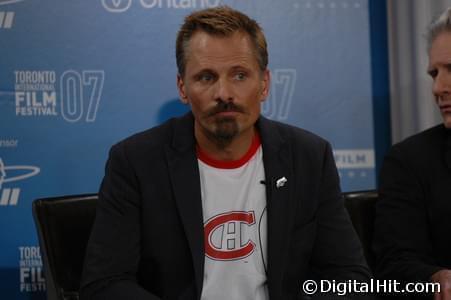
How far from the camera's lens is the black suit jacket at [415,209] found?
2.19 m

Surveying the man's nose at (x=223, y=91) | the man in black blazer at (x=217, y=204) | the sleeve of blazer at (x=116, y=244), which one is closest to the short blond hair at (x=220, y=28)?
the man in black blazer at (x=217, y=204)

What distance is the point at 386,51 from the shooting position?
3.29m

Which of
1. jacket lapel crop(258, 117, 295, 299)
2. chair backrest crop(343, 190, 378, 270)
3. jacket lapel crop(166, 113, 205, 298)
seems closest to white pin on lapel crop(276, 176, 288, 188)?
jacket lapel crop(258, 117, 295, 299)

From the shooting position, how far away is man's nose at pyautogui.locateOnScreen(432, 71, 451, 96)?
2.22 m

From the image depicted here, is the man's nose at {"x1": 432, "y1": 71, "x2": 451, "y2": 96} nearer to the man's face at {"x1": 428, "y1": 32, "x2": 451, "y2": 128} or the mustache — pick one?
the man's face at {"x1": 428, "y1": 32, "x2": 451, "y2": 128}

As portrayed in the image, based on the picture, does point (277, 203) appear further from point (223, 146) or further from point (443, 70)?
point (443, 70)

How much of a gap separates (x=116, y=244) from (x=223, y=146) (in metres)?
0.42

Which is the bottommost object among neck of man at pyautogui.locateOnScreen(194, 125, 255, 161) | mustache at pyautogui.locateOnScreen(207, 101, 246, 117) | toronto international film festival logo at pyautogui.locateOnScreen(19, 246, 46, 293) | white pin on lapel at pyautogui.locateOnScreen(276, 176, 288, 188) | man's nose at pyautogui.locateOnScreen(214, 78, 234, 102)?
toronto international film festival logo at pyautogui.locateOnScreen(19, 246, 46, 293)

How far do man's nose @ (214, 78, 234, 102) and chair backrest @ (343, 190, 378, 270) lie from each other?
71 cm

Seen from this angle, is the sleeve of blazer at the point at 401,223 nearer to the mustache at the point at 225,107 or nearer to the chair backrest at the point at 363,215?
the chair backrest at the point at 363,215

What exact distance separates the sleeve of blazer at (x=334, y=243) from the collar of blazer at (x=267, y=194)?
0.11 metres

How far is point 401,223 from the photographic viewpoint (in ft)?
7.30

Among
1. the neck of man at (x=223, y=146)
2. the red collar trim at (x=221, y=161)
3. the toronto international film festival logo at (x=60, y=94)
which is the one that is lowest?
the red collar trim at (x=221, y=161)

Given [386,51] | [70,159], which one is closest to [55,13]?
[70,159]
